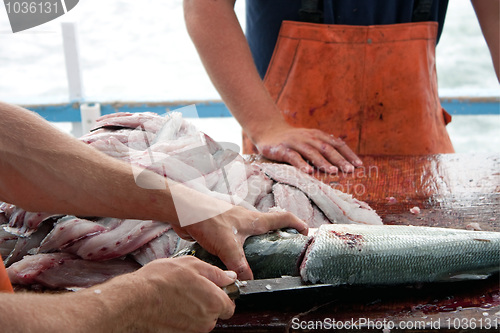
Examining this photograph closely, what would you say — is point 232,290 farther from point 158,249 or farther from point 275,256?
point 158,249

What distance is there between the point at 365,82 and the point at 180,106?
3.05 metres

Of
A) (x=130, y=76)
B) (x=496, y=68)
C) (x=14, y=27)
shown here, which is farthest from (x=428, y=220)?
(x=130, y=76)

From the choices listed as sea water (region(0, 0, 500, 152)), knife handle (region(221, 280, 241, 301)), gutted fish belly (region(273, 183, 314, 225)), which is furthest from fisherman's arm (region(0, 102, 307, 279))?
sea water (region(0, 0, 500, 152))

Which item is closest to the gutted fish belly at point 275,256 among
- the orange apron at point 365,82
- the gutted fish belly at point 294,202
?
the gutted fish belly at point 294,202

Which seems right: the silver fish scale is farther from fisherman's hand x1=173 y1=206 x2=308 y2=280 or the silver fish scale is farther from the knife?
fisherman's hand x1=173 y1=206 x2=308 y2=280

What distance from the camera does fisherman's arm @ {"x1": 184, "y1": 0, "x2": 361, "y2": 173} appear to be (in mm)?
3133

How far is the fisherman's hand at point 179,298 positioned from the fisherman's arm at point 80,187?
254mm

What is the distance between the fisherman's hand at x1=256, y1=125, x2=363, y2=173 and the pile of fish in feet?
1.16

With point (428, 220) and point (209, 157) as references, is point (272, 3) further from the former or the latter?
point (428, 220)

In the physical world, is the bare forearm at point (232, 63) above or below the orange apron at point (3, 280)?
above

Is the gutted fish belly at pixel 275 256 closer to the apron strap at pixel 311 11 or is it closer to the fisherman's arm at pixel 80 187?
the fisherman's arm at pixel 80 187

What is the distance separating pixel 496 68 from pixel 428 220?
1.63 m

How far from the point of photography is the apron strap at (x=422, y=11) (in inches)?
128

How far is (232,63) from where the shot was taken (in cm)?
326
